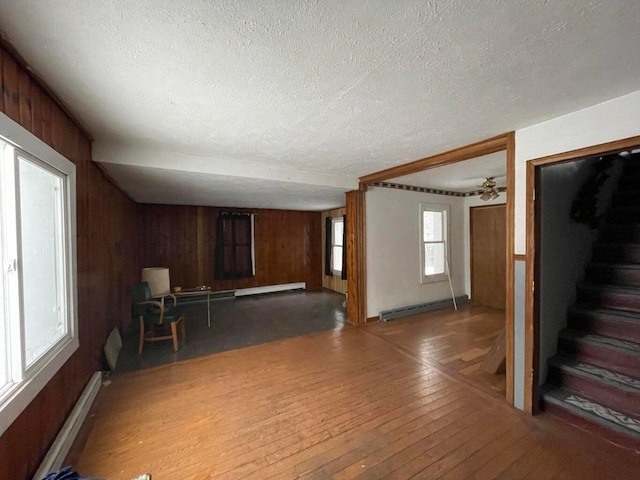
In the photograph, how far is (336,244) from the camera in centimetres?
648

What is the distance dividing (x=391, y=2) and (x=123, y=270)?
4.47 m

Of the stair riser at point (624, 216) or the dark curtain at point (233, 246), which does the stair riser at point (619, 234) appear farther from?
the dark curtain at point (233, 246)

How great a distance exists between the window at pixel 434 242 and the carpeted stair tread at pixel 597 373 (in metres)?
2.55

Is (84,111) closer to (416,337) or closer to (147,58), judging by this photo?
(147,58)

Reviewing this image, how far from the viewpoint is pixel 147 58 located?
1.18 meters

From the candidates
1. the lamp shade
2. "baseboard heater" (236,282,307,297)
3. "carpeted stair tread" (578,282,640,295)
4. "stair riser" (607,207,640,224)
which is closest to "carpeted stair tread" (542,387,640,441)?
"carpeted stair tread" (578,282,640,295)

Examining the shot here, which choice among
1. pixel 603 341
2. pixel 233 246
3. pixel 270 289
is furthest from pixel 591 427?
pixel 233 246

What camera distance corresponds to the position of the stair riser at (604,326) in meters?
1.99

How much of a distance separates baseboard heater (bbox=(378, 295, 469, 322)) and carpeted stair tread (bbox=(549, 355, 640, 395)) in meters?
2.20

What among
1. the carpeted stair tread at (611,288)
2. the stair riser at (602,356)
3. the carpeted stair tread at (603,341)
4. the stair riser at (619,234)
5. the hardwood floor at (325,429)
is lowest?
the hardwood floor at (325,429)

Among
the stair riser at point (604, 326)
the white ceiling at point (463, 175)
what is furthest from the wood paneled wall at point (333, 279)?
the stair riser at point (604, 326)

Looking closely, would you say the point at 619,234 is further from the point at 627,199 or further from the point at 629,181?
the point at 629,181

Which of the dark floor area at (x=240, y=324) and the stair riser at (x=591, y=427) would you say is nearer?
the stair riser at (x=591, y=427)

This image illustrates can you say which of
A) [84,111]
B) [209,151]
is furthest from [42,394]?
[209,151]
